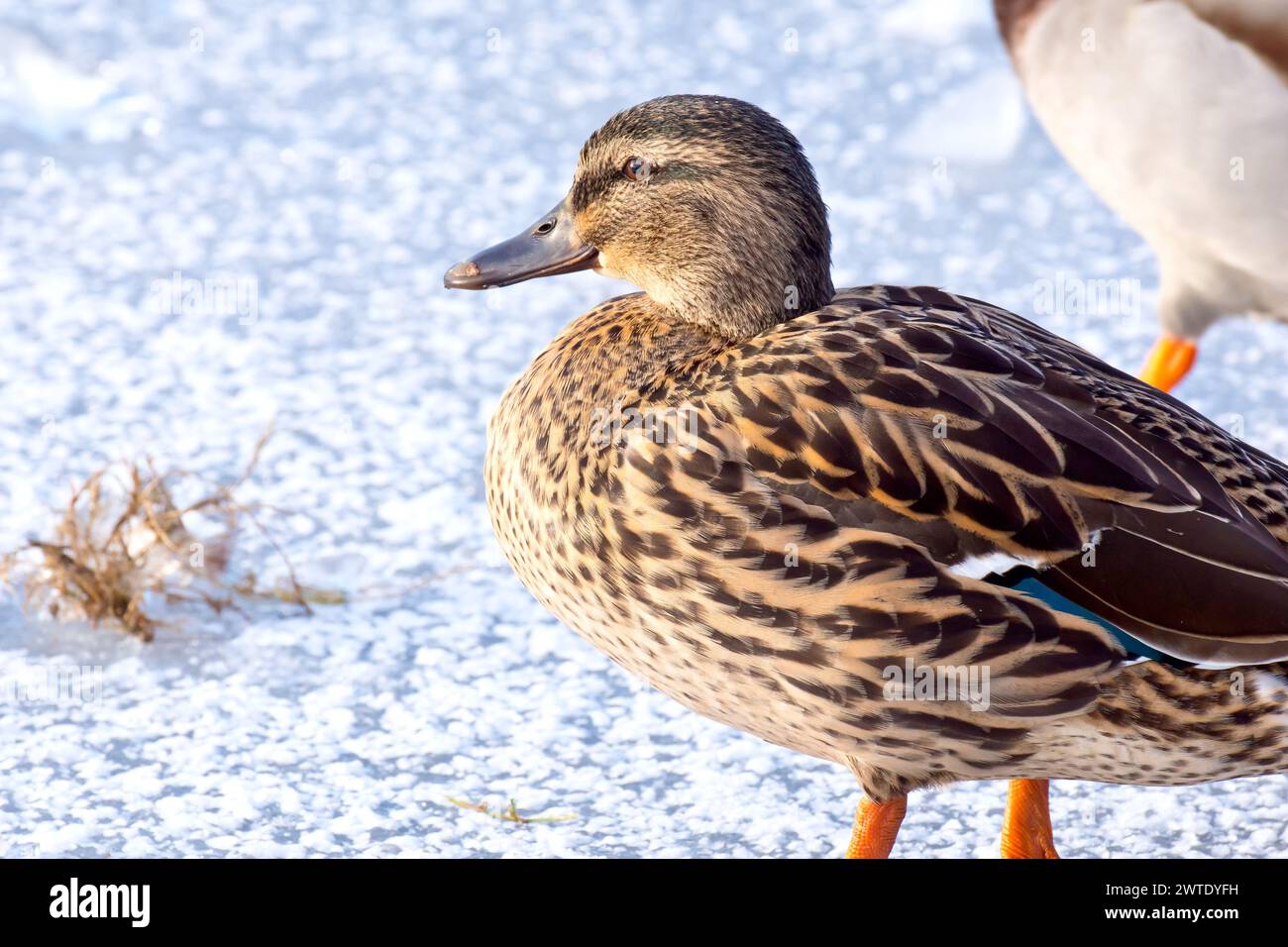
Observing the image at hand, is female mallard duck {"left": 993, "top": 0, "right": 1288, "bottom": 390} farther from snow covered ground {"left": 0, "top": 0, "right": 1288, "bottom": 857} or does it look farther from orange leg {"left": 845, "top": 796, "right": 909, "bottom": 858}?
orange leg {"left": 845, "top": 796, "right": 909, "bottom": 858}

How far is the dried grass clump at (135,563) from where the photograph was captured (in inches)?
114

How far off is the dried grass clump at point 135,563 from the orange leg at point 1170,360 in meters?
1.86

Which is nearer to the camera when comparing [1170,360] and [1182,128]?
[1182,128]

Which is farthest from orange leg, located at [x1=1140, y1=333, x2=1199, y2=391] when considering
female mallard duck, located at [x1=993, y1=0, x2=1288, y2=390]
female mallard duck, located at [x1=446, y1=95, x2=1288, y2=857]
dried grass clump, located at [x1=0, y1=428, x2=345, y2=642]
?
dried grass clump, located at [x1=0, y1=428, x2=345, y2=642]

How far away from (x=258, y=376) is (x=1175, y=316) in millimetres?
2025

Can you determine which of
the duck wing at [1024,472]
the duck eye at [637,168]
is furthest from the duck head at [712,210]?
the duck wing at [1024,472]

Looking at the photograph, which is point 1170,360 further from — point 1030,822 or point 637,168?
point 637,168

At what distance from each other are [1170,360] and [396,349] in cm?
175

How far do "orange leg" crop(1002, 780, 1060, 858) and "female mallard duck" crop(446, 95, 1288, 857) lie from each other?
0.07m

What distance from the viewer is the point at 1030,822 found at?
238 centimetres

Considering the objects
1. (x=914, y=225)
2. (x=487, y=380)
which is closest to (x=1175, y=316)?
(x=914, y=225)

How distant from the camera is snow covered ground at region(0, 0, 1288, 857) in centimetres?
253

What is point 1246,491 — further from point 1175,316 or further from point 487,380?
point 487,380

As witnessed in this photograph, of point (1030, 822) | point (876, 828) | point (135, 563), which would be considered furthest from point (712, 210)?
point (135, 563)
